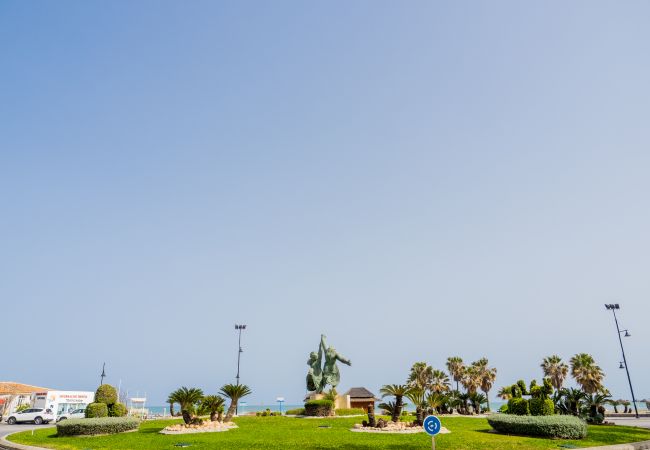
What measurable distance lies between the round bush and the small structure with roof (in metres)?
35.7

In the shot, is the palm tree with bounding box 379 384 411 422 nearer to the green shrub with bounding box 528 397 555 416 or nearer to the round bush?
the green shrub with bounding box 528 397 555 416

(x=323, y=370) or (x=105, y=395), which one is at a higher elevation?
(x=323, y=370)

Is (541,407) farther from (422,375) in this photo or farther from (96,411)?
(422,375)

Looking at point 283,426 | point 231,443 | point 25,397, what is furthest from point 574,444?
point 25,397

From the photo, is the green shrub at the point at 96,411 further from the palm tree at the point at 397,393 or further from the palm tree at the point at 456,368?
the palm tree at the point at 456,368

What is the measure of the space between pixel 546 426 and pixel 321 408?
874 inches

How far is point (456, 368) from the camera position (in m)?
74.0

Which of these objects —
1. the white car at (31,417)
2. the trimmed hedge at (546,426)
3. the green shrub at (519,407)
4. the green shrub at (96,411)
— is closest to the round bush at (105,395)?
the green shrub at (96,411)

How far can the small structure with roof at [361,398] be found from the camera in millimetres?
61594

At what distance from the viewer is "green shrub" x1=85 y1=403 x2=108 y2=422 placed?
30.9m

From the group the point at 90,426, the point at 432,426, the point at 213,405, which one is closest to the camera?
the point at 432,426

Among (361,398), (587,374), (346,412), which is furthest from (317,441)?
(587,374)

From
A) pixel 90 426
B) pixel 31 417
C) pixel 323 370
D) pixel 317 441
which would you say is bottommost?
pixel 317 441

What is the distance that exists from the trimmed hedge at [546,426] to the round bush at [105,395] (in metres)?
27.6
